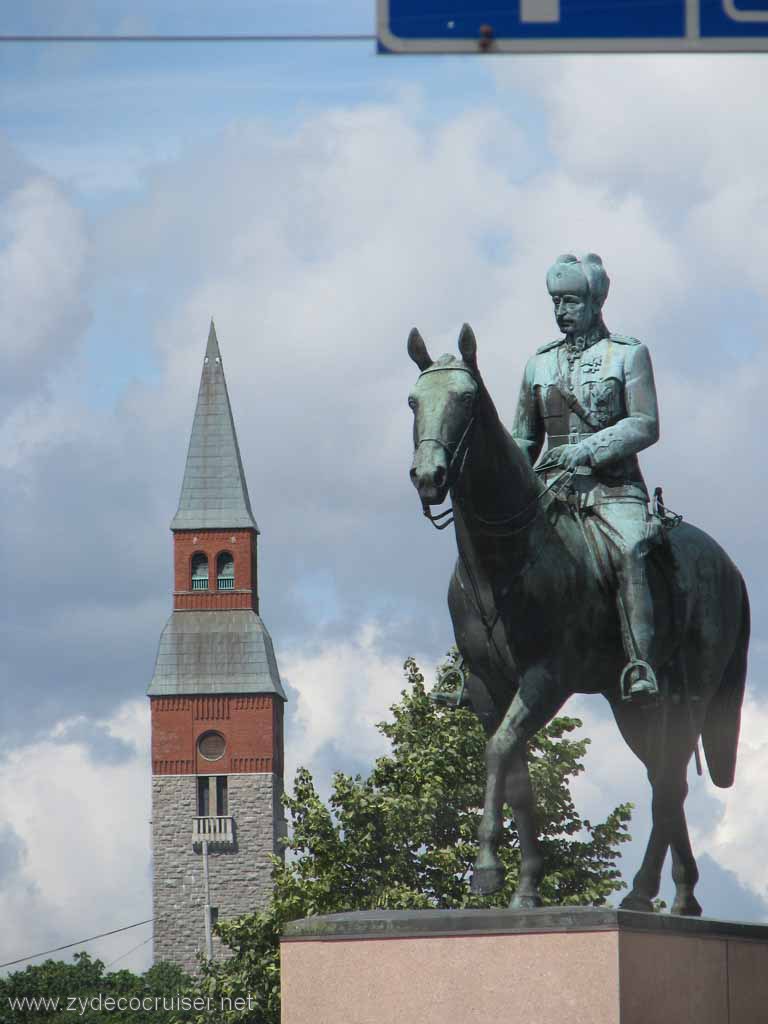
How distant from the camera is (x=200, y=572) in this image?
133 meters

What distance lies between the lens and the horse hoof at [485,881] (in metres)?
11.5

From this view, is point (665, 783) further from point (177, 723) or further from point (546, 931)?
point (177, 723)

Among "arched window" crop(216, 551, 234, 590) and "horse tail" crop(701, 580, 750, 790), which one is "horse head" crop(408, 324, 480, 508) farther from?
"arched window" crop(216, 551, 234, 590)

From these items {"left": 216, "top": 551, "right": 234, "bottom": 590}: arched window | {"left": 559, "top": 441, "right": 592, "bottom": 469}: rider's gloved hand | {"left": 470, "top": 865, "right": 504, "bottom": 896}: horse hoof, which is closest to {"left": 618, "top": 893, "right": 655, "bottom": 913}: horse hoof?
{"left": 470, "top": 865, "right": 504, "bottom": 896}: horse hoof

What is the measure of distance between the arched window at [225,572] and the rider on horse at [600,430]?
119539mm

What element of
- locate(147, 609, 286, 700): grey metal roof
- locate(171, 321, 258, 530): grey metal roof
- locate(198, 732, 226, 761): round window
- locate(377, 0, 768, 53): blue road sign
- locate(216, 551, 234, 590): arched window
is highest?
locate(171, 321, 258, 530): grey metal roof

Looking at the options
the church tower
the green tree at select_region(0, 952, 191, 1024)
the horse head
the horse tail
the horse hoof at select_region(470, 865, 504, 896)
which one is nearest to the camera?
the horse head

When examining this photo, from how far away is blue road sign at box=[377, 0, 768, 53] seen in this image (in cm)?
920

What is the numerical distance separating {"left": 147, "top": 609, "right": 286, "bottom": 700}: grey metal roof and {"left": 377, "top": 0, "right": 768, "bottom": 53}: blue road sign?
12021 centimetres

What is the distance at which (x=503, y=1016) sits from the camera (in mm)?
11070

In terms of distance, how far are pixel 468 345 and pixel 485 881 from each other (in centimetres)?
258

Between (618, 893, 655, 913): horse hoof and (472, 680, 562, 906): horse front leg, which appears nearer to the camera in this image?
(472, 680, 562, 906): horse front leg

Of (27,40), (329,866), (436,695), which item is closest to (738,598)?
(436,695)

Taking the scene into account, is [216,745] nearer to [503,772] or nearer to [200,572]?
[200,572]
